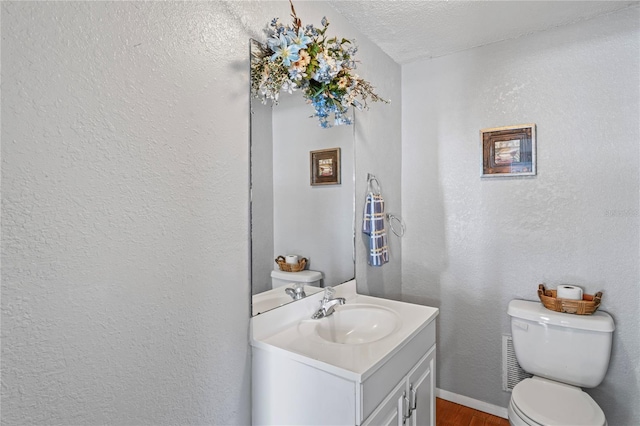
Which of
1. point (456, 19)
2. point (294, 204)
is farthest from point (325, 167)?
point (456, 19)

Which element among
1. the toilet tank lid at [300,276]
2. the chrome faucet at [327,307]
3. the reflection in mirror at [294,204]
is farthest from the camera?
the chrome faucet at [327,307]

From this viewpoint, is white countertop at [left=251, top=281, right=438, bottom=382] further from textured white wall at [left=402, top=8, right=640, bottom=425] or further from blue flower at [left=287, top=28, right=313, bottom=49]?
blue flower at [left=287, top=28, right=313, bottom=49]

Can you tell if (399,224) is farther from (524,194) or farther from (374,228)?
(524,194)

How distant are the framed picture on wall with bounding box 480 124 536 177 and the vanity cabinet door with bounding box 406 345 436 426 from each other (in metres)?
1.15

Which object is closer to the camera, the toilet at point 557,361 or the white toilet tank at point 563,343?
the toilet at point 557,361

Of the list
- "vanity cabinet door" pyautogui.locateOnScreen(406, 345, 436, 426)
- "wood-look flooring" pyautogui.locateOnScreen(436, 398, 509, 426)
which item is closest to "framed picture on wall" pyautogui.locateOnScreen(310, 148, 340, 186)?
"vanity cabinet door" pyautogui.locateOnScreen(406, 345, 436, 426)

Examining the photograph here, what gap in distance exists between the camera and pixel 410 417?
1.42m

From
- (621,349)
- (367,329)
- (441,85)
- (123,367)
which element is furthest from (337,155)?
(621,349)

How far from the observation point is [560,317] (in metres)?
1.76

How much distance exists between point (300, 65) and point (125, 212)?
2.56 ft

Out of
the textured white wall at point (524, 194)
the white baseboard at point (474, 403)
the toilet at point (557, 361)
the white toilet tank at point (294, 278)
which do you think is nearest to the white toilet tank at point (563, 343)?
the toilet at point (557, 361)

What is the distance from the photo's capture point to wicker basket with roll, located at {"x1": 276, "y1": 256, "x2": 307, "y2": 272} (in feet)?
4.81

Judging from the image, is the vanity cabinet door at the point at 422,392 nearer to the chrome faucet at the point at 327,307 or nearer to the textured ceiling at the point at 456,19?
the chrome faucet at the point at 327,307

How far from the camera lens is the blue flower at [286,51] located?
1244 millimetres
